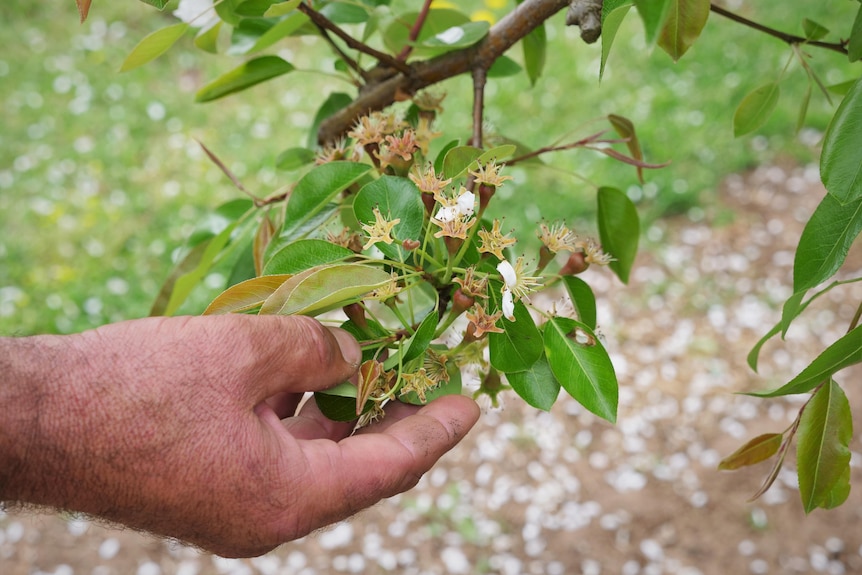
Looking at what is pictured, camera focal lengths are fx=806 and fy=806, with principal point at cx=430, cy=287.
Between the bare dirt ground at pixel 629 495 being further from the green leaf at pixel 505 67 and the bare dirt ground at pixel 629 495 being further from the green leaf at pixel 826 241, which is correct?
the green leaf at pixel 826 241

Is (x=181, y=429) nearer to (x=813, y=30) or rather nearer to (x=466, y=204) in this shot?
(x=466, y=204)

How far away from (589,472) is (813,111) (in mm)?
1702

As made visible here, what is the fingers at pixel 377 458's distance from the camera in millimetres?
639

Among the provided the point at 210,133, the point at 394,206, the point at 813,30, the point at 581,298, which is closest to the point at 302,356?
the point at 394,206

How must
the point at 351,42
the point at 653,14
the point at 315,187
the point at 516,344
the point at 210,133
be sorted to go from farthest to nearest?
the point at 210,133 < the point at 351,42 < the point at 315,187 < the point at 516,344 < the point at 653,14

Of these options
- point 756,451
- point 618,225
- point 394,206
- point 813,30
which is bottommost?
point 756,451

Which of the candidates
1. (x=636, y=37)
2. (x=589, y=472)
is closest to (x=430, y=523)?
(x=589, y=472)

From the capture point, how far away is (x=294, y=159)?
952 mm

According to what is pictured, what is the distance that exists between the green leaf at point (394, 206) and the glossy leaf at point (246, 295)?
0.09 m

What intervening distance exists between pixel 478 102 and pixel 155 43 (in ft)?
1.04

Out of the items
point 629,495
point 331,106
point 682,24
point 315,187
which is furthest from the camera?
point 629,495

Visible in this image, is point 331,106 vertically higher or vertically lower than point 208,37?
lower

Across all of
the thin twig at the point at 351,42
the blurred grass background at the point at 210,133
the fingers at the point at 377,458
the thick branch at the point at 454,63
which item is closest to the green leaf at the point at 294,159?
the thick branch at the point at 454,63

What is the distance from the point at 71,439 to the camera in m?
0.60
